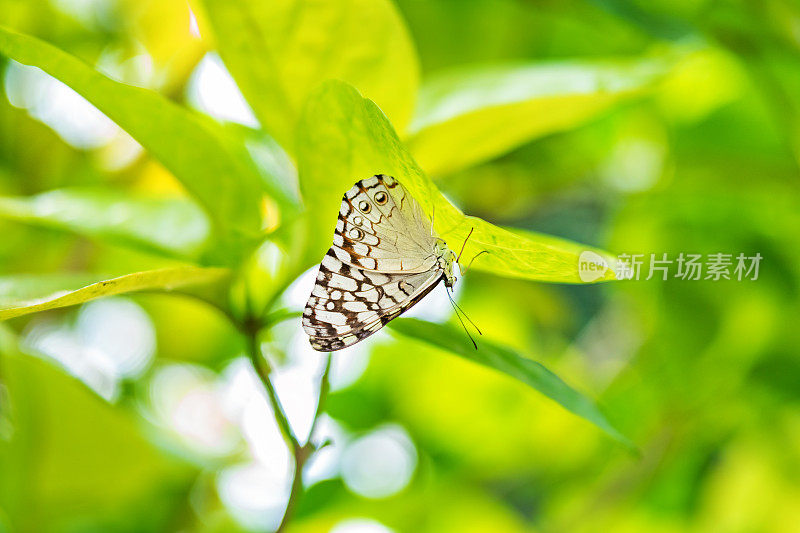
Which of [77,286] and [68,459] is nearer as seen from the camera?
[77,286]

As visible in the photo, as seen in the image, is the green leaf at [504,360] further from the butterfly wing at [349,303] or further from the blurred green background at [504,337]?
the blurred green background at [504,337]

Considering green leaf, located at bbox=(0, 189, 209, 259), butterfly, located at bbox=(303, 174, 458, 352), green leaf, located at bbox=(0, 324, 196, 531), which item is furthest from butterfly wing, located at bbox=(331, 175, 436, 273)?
green leaf, located at bbox=(0, 324, 196, 531)

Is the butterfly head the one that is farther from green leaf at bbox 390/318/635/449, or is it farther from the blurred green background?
the blurred green background

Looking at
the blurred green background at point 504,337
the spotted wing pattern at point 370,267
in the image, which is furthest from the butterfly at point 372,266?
the blurred green background at point 504,337

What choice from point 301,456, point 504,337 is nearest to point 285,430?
point 301,456

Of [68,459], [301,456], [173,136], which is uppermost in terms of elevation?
[173,136]

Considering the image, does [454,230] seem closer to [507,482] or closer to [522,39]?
[522,39]

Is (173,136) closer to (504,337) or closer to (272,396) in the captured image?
(272,396)
